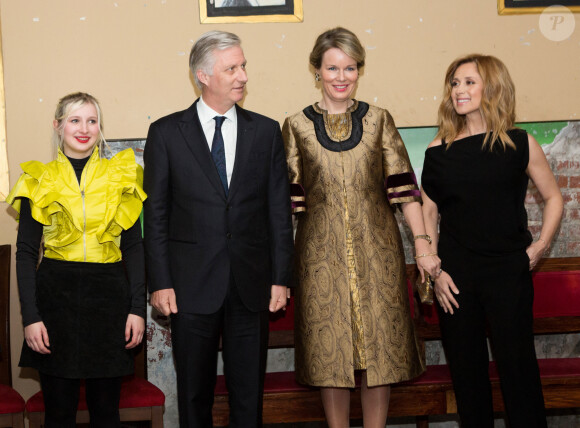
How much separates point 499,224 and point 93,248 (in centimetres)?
156

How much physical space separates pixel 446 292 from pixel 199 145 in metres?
1.11

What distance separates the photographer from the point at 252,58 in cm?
361

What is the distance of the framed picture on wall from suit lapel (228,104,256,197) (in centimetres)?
110

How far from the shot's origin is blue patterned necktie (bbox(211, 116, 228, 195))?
8.35 ft

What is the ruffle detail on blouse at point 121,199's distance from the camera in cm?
257

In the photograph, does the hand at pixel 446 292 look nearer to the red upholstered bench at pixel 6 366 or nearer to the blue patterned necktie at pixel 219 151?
the blue patterned necktie at pixel 219 151

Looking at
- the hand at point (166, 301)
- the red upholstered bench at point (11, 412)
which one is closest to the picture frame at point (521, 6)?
the hand at point (166, 301)

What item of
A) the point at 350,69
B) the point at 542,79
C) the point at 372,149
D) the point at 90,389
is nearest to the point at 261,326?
the point at 90,389

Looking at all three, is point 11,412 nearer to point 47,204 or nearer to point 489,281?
point 47,204

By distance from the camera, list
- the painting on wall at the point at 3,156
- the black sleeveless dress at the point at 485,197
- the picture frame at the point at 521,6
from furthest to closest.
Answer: the picture frame at the point at 521,6
the painting on wall at the point at 3,156
the black sleeveless dress at the point at 485,197

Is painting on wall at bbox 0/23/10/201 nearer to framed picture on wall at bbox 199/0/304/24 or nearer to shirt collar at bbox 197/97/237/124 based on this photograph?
framed picture on wall at bbox 199/0/304/24

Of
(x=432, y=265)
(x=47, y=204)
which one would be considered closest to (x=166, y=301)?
(x=47, y=204)

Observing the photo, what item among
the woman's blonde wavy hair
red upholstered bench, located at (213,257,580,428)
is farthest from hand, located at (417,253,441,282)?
red upholstered bench, located at (213,257,580,428)

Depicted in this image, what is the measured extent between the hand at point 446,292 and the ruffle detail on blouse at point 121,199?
120 centimetres
